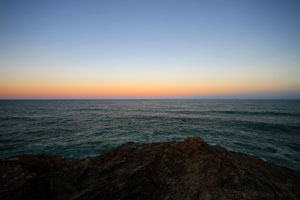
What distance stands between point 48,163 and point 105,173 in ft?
7.41

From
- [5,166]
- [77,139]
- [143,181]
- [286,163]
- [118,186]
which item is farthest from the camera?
[77,139]

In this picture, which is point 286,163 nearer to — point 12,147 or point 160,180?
point 160,180

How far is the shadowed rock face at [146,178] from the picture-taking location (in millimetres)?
3684

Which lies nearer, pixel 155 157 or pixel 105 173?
pixel 105 173

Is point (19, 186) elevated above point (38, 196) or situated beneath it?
elevated above

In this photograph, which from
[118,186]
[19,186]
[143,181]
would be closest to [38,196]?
[19,186]

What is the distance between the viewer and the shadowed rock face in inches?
145

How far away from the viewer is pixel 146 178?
15.6 ft

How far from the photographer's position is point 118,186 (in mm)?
4180

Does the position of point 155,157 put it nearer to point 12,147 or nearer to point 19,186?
point 19,186

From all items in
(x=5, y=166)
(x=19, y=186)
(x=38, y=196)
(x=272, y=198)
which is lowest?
(x=272, y=198)

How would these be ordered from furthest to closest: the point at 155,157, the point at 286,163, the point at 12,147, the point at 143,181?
1. the point at 12,147
2. the point at 286,163
3. the point at 155,157
4. the point at 143,181

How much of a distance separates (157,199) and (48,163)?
178 inches

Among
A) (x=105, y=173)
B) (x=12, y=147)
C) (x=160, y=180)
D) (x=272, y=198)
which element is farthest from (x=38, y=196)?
(x=12, y=147)
